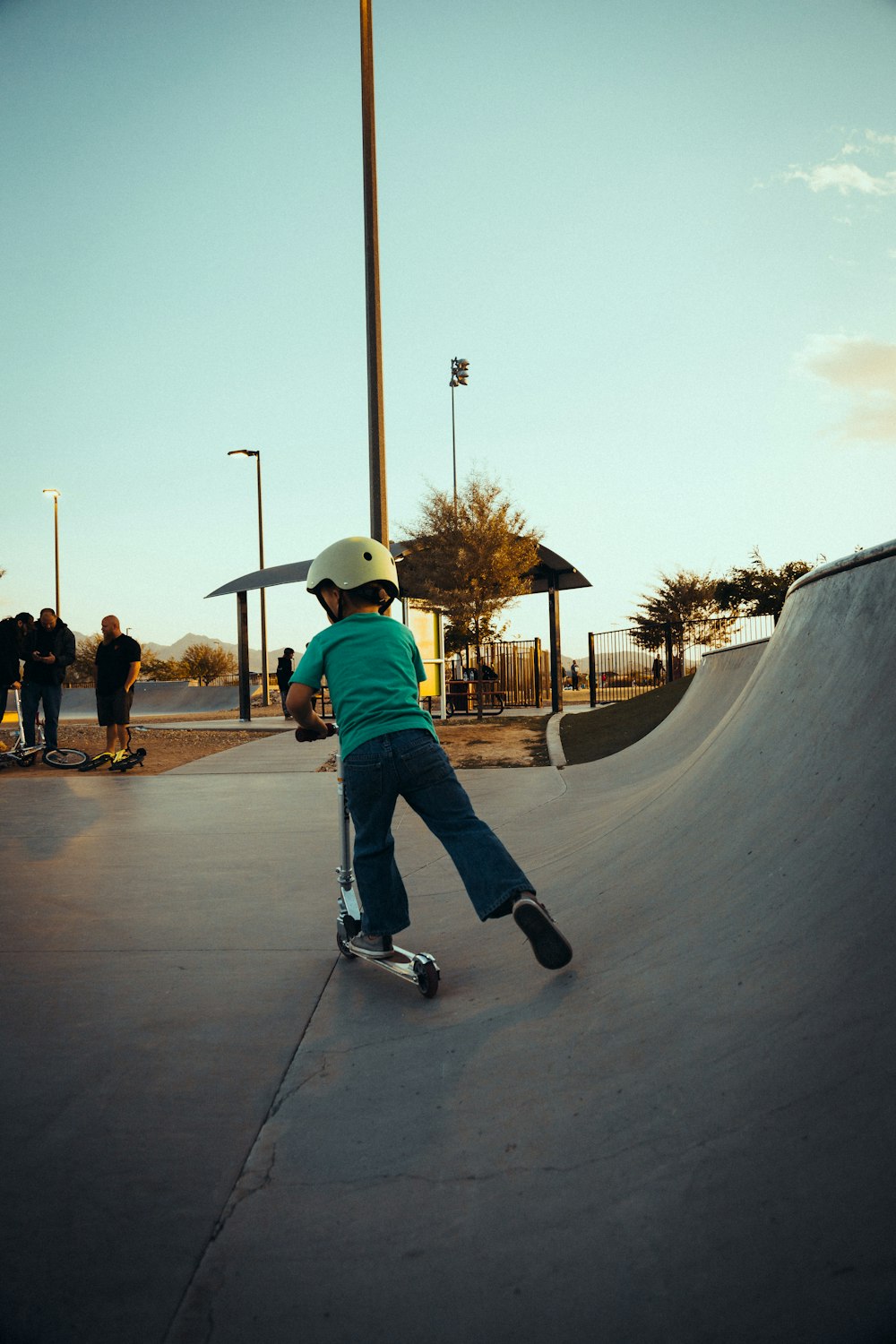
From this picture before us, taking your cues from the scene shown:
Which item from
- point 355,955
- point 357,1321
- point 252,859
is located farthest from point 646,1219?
point 252,859

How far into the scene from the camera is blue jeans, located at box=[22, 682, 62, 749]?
1129 cm

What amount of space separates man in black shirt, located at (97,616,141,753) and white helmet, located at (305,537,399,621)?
8.00m

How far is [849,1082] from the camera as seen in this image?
178cm

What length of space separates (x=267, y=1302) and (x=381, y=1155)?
49 centimetres

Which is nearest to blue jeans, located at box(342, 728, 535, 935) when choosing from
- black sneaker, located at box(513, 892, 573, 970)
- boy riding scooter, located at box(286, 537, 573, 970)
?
boy riding scooter, located at box(286, 537, 573, 970)

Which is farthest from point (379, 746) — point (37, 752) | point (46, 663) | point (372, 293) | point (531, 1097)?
point (37, 752)

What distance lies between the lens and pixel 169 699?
3438 centimetres

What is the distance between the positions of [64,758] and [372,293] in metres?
7.11

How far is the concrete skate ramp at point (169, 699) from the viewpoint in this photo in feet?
105

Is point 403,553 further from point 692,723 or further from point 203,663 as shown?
point 203,663

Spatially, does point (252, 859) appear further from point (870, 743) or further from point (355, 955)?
point (870, 743)

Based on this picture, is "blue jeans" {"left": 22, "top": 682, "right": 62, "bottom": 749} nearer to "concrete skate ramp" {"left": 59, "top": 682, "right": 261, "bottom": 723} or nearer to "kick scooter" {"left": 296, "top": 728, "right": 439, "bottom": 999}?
"kick scooter" {"left": 296, "top": 728, "right": 439, "bottom": 999}

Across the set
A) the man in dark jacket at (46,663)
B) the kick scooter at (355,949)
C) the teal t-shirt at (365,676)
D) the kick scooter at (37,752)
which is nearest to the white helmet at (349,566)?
the teal t-shirt at (365,676)

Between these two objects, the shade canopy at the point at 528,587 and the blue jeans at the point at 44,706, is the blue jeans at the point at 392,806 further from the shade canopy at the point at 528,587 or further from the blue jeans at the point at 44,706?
the shade canopy at the point at 528,587
